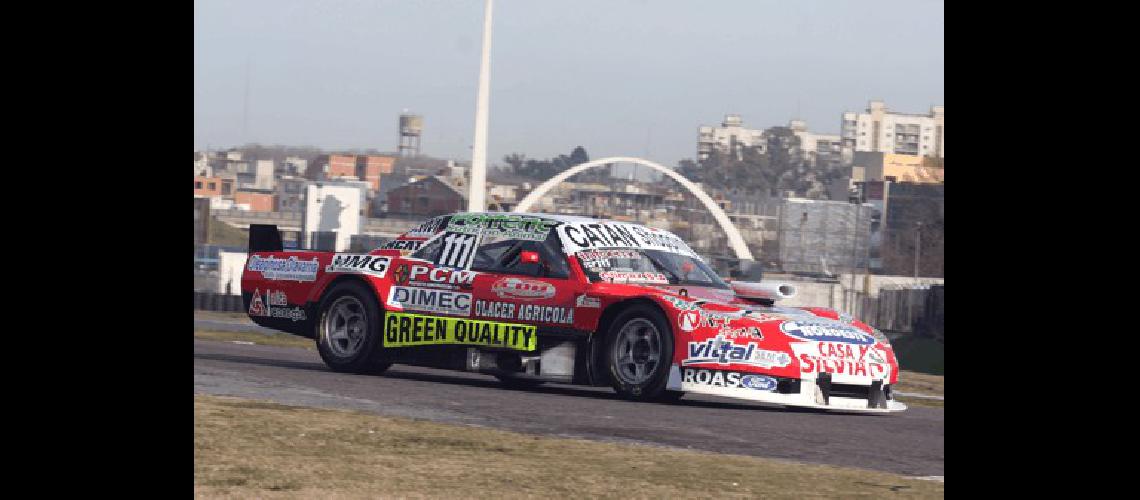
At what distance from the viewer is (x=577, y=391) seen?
41.7 feet

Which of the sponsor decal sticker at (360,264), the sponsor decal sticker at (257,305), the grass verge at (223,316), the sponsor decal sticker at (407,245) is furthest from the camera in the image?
the grass verge at (223,316)

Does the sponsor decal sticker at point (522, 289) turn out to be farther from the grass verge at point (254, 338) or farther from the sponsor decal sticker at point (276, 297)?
the grass verge at point (254, 338)

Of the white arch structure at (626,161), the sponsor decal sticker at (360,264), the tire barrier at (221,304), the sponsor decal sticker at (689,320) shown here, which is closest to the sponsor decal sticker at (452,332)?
the sponsor decal sticker at (360,264)

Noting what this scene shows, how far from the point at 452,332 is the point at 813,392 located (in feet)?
9.47

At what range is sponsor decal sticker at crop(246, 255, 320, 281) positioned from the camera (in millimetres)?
12945

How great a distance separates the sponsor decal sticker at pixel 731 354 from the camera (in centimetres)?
1080

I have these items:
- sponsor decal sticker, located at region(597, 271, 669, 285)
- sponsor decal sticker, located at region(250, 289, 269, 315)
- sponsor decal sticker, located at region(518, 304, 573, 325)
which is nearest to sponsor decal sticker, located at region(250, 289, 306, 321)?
sponsor decal sticker, located at region(250, 289, 269, 315)

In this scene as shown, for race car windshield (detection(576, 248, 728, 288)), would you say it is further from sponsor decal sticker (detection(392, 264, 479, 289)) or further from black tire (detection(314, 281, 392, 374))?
black tire (detection(314, 281, 392, 374))

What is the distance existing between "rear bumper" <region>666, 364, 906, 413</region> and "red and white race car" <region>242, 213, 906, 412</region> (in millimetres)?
10

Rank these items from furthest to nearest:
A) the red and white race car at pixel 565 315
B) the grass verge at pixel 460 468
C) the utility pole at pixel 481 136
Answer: the utility pole at pixel 481 136
the red and white race car at pixel 565 315
the grass verge at pixel 460 468

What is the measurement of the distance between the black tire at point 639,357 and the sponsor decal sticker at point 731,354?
0.19 meters
